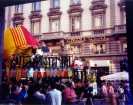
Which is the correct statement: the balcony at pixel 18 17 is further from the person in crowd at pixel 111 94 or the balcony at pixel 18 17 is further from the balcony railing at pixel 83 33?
the person in crowd at pixel 111 94

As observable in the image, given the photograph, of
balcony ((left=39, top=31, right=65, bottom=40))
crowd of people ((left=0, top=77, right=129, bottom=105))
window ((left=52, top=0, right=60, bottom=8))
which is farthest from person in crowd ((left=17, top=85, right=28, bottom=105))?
window ((left=52, top=0, right=60, bottom=8))

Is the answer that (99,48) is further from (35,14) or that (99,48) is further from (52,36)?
(35,14)

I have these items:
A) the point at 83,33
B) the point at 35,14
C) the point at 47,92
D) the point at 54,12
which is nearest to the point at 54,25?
the point at 54,12

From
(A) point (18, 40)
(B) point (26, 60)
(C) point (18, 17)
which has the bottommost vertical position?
(B) point (26, 60)

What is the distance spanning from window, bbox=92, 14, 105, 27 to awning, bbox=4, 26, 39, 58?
666mm

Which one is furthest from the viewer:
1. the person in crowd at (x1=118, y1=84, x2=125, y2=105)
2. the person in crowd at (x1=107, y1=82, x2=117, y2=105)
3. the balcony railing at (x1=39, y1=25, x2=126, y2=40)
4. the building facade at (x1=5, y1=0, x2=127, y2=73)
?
the balcony railing at (x1=39, y1=25, x2=126, y2=40)

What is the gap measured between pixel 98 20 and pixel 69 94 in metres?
0.86

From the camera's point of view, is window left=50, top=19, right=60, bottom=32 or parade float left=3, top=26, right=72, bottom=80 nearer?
parade float left=3, top=26, right=72, bottom=80

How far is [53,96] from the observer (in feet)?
8.61

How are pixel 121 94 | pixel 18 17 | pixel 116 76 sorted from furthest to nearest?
1. pixel 18 17
2. pixel 116 76
3. pixel 121 94

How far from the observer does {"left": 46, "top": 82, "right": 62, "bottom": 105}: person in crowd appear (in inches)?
104

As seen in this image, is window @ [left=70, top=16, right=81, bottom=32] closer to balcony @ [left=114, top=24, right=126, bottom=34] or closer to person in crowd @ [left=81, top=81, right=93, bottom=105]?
balcony @ [left=114, top=24, right=126, bottom=34]

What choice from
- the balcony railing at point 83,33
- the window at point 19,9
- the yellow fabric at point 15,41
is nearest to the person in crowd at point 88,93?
the balcony railing at point 83,33

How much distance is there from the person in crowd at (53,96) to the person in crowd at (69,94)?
0.06 m
